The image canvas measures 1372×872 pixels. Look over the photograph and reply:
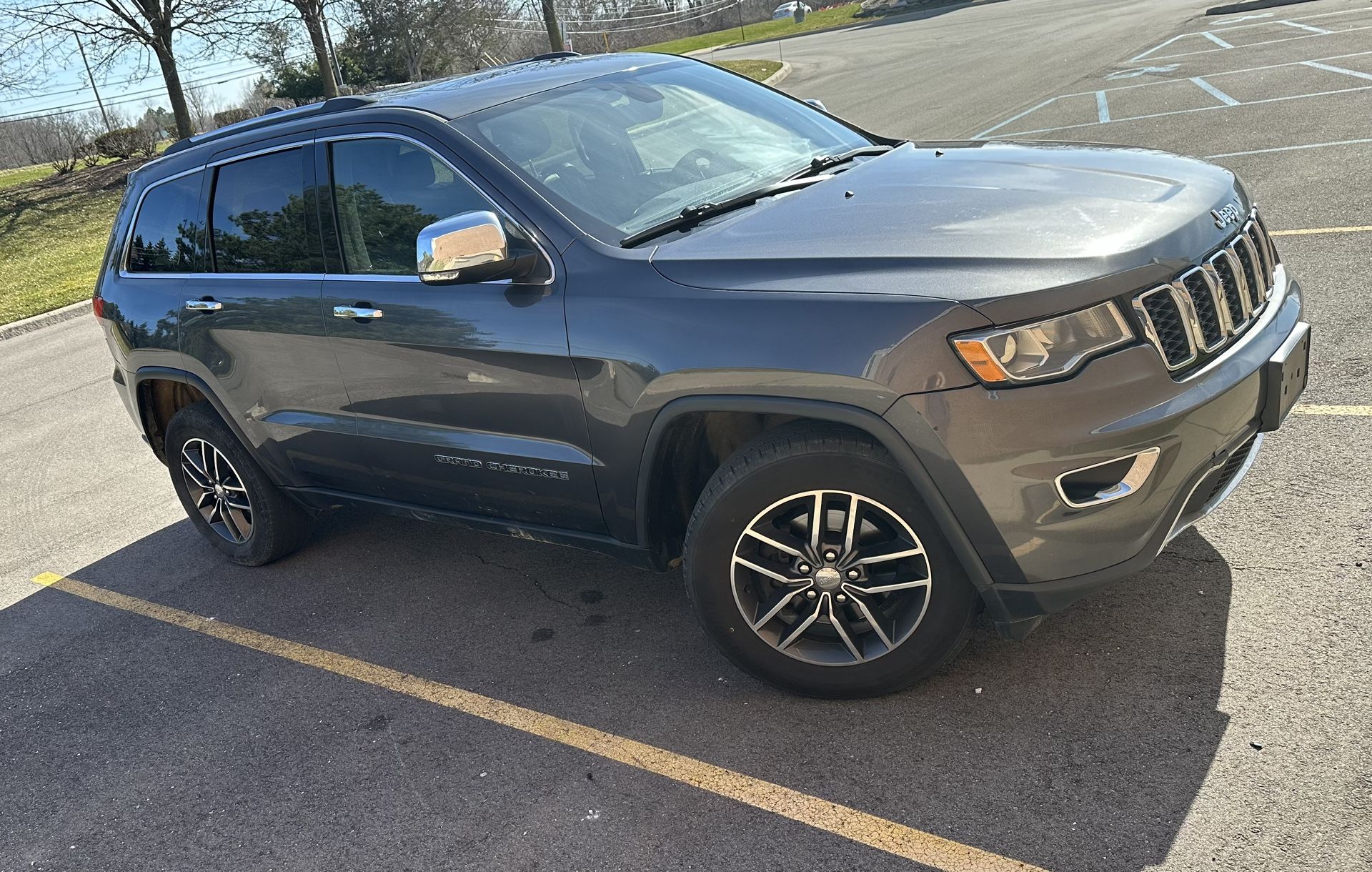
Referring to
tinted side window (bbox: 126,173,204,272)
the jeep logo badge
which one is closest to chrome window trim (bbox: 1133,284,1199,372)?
the jeep logo badge

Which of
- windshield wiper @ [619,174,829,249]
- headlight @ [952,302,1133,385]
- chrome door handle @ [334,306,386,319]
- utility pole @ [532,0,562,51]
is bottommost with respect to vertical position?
headlight @ [952,302,1133,385]

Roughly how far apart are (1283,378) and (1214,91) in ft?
39.9

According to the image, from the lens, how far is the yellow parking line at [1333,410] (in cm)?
470

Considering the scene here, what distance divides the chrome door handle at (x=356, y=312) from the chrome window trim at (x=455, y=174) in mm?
108

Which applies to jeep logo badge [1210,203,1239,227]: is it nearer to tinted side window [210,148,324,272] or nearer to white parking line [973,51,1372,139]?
tinted side window [210,148,324,272]

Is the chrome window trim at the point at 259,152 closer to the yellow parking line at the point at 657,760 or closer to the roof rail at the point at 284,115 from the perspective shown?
the roof rail at the point at 284,115

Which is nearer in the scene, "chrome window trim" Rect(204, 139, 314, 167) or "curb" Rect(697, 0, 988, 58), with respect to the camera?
"chrome window trim" Rect(204, 139, 314, 167)

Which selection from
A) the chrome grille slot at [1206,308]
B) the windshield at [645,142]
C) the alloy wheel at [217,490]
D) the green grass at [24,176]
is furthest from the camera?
the green grass at [24,176]

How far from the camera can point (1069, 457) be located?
2895 millimetres

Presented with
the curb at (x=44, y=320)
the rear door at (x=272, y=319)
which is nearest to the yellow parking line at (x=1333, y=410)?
the rear door at (x=272, y=319)

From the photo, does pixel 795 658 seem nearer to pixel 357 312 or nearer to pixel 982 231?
pixel 982 231

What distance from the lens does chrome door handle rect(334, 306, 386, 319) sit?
13.6 feet

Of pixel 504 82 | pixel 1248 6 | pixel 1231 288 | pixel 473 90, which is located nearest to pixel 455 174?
pixel 473 90

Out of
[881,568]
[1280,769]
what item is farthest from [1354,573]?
[881,568]
